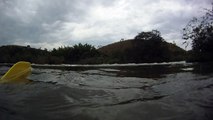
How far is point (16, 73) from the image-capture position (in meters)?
6.86

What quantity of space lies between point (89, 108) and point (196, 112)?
1526mm

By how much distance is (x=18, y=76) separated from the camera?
269 inches

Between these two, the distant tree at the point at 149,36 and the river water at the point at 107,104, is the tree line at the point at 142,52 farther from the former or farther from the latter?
the river water at the point at 107,104

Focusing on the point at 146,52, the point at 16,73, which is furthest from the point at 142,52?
the point at 16,73

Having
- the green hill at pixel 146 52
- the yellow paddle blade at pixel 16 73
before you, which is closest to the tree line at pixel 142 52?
the green hill at pixel 146 52

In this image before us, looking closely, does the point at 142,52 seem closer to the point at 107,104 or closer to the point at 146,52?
the point at 146,52

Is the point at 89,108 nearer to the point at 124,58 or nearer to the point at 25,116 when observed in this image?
the point at 25,116

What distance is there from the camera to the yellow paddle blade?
6516 mm

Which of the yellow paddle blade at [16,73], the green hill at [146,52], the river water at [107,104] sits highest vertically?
the green hill at [146,52]

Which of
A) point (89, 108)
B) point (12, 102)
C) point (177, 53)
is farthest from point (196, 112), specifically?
point (177, 53)

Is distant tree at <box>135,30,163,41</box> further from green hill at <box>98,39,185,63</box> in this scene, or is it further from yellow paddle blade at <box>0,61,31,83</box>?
yellow paddle blade at <box>0,61,31,83</box>

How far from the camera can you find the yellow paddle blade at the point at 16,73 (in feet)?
21.4

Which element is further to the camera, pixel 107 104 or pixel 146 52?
pixel 146 52

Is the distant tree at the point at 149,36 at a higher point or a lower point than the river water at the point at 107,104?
higher
